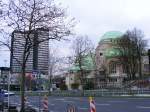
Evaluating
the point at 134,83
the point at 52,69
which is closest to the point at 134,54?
the point at 134,83

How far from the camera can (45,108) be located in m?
24.7

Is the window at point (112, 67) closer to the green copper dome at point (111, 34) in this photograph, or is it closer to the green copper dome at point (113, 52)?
the green copper dome at point (113, 52)

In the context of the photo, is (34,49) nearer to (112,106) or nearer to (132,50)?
(112,106)

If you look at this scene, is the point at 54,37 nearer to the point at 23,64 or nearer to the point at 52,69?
the point at 23,64

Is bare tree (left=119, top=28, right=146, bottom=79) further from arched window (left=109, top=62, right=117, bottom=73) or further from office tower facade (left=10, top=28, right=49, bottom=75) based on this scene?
office tower facade (left=10, top=28, right=49, bottom=75)

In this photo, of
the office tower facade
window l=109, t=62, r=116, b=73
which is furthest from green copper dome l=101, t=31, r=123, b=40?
the office tower facade

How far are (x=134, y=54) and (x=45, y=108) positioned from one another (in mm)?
79845

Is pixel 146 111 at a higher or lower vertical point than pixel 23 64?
lower

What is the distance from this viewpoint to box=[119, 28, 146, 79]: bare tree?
101 metres

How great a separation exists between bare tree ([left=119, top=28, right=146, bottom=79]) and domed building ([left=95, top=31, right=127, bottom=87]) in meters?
7.16

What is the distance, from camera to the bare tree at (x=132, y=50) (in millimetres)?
101438

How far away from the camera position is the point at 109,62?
399 ft

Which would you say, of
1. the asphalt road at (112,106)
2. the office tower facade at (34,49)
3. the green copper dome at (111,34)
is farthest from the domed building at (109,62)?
the office tower facade at (34,49)

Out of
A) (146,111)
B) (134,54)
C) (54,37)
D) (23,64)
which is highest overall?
(134,54)
